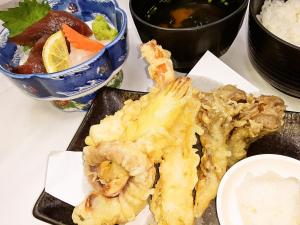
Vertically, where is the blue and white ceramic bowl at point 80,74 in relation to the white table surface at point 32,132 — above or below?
above

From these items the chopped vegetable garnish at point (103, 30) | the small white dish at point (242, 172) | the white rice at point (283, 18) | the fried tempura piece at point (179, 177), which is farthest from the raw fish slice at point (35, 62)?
the white rice at point (283, 18)

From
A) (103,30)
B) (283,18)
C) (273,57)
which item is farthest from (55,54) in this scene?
(283,18)

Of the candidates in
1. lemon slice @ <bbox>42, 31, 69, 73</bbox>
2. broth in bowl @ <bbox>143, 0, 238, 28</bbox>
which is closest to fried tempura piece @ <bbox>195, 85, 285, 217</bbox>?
broth in bowl @ <bbox>143, 0, 238, 28</bbox>

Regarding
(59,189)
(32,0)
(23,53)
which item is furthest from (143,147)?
(32,0)

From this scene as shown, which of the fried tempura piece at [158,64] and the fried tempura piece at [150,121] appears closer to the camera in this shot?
the fried tempura piece at [150,121]

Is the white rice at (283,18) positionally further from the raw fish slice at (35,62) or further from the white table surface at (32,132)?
the raw fish slice at (35,62)

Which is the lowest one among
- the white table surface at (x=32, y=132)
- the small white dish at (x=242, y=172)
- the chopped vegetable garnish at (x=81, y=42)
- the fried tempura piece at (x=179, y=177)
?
the white table surface at (x=32, y=132)
